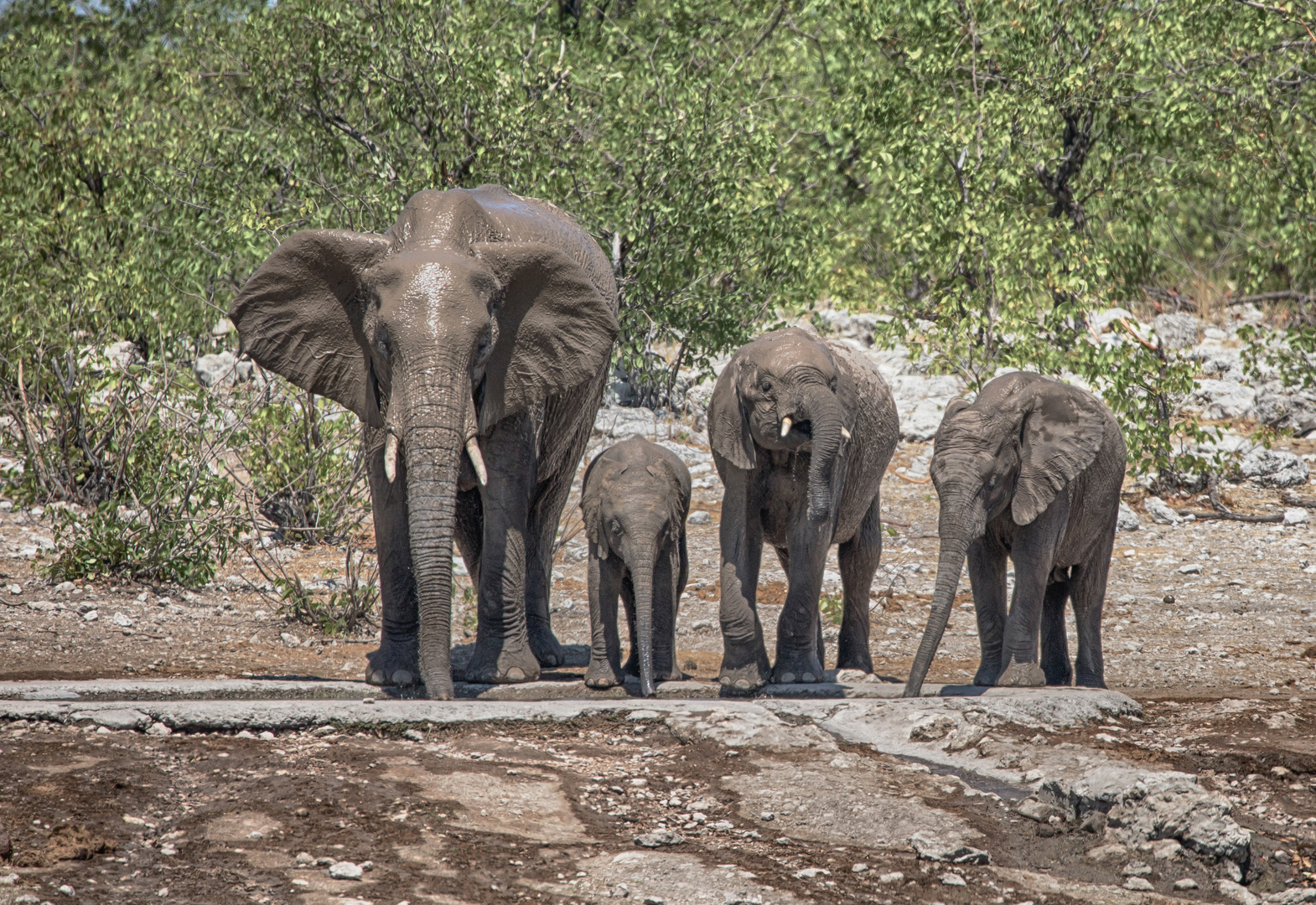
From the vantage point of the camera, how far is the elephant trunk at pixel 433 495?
686 centimetres

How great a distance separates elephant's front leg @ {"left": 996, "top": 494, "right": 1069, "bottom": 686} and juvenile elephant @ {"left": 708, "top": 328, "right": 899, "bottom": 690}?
3.28 feet

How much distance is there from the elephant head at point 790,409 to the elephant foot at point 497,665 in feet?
5.14

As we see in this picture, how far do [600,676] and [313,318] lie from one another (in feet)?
7.81

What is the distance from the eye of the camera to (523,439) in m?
7.87

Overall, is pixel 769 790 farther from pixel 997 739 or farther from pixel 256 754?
pixel 256 754

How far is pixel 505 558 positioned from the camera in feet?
25.7

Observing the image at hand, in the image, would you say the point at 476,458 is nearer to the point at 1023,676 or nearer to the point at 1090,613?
the point at 1023,676

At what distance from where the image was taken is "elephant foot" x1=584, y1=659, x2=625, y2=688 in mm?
7730

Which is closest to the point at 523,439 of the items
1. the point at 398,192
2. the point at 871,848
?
the point at 871,848

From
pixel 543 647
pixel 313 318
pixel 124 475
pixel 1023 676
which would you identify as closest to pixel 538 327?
pixel 313 318

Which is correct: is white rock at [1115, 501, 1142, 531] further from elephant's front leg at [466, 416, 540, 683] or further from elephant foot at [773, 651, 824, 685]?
elephant's front leg at [466, 416, 540, 683]

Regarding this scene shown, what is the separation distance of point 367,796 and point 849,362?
4296 mm

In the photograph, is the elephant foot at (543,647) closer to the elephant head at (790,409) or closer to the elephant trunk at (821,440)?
the elephant head at (790,409)

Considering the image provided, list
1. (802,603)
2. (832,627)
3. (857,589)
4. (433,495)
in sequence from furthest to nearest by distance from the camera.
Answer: (832,627) → (857,589) → (802,603) → (433,495)
